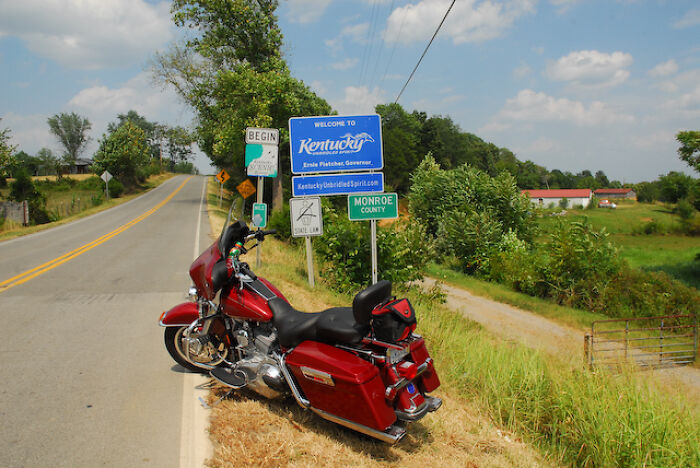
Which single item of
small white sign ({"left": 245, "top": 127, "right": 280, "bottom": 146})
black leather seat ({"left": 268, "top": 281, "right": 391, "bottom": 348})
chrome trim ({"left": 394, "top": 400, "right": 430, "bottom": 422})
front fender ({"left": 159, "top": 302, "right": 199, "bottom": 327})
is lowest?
chrome trim ({"left": 394, "top": 400, "right": 430, "bottom": 422})

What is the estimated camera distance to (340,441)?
145 inches

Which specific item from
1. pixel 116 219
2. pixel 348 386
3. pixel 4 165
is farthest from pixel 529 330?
pixel 4 165

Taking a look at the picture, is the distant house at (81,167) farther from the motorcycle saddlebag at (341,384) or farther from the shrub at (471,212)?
the motorcycle saddlebag at (341,384)

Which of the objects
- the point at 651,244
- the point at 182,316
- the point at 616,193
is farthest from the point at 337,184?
the point at 616,193

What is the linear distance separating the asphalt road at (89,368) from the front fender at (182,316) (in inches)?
25.1

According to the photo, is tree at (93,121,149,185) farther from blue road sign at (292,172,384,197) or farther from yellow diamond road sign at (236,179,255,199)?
blue road sign at (292,172,384,197)

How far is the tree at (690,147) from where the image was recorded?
92.3ft

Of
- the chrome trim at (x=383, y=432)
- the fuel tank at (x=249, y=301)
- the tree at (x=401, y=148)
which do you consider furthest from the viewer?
the tree at (x=401, y=148)

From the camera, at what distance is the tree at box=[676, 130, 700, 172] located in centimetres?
2814

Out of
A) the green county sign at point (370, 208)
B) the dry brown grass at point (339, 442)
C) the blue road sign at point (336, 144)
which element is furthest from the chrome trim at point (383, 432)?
the blue road sign at point (336, 144)

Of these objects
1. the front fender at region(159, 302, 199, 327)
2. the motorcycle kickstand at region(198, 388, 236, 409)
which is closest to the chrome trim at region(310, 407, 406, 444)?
the motorcycle kickstand at region(198, 388, 236, 409)

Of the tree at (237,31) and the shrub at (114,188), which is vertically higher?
the tree at (237,31)

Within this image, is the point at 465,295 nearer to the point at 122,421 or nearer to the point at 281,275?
the point at 281,275

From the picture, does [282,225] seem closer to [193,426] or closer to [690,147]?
[193,426]
